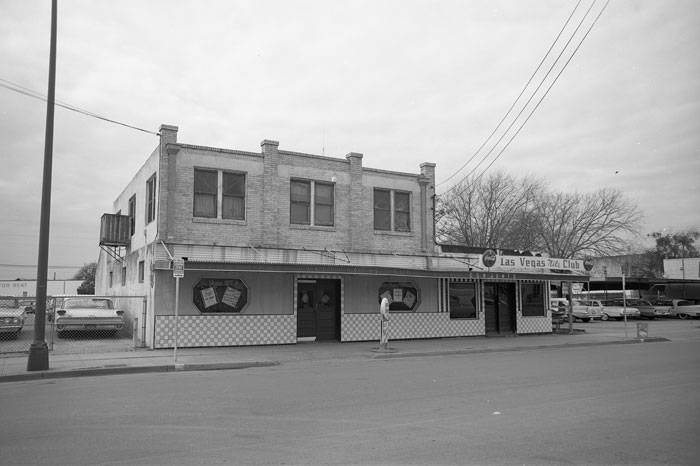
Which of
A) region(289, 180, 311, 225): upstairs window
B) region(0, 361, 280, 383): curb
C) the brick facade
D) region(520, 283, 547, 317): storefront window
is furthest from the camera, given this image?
region(520, 283, 547, 317): storefront window

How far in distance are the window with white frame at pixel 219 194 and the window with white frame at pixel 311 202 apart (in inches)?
71.1

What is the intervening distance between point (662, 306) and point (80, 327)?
41906 millimetres

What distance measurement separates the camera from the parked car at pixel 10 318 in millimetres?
18625

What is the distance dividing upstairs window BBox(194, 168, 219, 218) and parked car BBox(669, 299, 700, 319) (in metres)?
39.5

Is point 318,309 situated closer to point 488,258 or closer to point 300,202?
point 300,202

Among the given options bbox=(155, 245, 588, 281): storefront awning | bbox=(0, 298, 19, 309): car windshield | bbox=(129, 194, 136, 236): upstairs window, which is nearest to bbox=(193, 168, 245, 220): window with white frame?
bbox=(155, 245, 588, 281): storefront awning

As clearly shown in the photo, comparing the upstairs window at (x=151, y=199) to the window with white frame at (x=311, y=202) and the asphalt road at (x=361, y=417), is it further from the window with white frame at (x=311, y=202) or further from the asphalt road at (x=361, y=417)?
the asphalt road at (x=361, y=417)

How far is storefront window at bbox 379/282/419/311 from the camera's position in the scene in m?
22.1

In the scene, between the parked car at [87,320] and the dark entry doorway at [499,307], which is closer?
the parked car at [87,320]

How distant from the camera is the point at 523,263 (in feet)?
78.5

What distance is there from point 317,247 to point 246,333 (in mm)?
3758

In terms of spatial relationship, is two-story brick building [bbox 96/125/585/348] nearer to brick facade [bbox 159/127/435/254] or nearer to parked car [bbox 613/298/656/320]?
brick facade [bbox 159/127/435/254]

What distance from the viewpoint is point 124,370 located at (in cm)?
1338

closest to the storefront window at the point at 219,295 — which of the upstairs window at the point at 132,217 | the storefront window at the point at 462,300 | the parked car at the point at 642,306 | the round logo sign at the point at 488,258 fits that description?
the upstairs window at the point at 132,217
